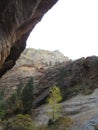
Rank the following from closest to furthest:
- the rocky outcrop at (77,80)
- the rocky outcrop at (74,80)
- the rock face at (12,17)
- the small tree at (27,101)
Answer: the rock face at (12,17)
the small tree at (27,101)
the rocky outcrop at (77,80)
the rocky outcrop at (74,80)

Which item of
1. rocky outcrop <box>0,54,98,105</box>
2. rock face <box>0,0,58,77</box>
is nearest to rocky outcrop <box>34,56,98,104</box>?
rocky outcrop <box>0,54,98,105</box>

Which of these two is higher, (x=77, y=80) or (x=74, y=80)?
(x=74, y=80)

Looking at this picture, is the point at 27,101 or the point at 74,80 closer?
the point at 27,101

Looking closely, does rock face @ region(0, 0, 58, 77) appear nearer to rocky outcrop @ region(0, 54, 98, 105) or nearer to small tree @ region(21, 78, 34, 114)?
small tree @ region(21, 78, 34, 114)

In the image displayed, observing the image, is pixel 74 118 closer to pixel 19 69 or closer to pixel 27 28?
pixel 27 28

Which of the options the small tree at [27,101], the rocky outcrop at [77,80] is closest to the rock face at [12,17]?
the small tree at [27,101]

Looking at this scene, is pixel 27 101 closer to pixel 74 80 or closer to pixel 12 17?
pixel 74 80

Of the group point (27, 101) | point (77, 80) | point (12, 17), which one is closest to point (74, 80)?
point (77, 80)

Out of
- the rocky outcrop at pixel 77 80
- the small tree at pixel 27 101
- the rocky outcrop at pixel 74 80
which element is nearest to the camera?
the small tree at pixel 27 101

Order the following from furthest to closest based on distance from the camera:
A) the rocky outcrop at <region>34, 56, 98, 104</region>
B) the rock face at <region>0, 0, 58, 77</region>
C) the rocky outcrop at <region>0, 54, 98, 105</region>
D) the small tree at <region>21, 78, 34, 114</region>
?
the rocky outcrop at <region>0, 54, 98, 105</region>, the rocky outcrop at <region>34, 56, 98, 104</region>, the small tree at <region>21, 78, 34, 114</region>, the rock face at <region>0, 0, 58, 77</region>

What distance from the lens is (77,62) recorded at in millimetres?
123062

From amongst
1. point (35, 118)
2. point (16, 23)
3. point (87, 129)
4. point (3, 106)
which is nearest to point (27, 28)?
point (16, 23)

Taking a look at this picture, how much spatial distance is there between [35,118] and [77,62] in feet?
134

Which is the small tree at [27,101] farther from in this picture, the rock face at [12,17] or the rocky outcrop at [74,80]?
→ the rock face at [12,17]
